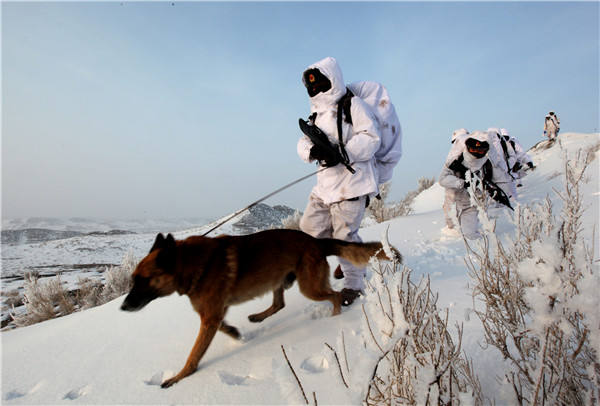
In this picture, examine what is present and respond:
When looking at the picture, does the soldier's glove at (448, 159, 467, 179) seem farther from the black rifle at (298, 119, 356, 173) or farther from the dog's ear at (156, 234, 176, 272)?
the dog's ear at (156, 234, 176, 272)

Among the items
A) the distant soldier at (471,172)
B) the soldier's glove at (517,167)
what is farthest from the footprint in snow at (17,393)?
the soldier's glove at (517,167)

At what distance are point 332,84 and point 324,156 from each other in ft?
2.61

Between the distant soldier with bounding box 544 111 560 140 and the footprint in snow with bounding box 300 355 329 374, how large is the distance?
1903cm

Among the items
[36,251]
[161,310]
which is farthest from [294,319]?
[36,251]

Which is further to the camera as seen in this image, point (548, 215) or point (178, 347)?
point (178, 347)

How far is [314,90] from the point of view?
3.04 meters

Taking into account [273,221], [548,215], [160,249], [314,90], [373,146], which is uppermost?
[314,90]

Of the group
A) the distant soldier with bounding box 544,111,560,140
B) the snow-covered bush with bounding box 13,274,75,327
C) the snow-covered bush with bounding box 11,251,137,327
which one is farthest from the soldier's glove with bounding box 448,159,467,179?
the distant soldier with bounding box 544,111,560,140

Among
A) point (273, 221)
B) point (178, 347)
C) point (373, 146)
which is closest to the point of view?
point (178, 347)

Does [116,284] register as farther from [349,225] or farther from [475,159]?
[475,159]

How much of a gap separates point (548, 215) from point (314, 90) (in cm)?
238

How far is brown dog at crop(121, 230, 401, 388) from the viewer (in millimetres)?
1968

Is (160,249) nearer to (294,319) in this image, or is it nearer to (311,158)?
(294,319)

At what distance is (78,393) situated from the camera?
1.82 metres
